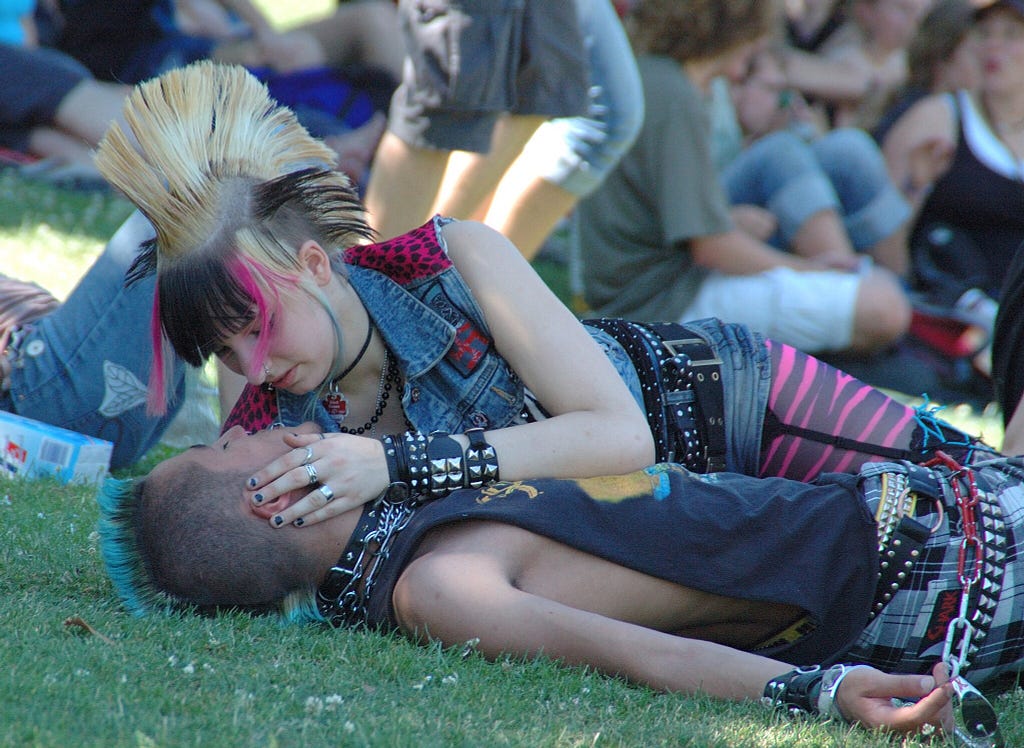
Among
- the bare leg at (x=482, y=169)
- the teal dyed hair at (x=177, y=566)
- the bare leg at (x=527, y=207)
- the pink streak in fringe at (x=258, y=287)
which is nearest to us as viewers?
the teal dyed hair at (x=177, y=566)

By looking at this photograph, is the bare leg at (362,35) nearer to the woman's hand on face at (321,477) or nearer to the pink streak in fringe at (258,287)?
the pink streak in fringe at (258,287)

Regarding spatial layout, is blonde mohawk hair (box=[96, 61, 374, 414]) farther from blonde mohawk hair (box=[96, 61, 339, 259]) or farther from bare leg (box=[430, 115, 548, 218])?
bare leg (box=[430, 115, 548, 218])

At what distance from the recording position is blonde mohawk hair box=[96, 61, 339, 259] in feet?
8.48

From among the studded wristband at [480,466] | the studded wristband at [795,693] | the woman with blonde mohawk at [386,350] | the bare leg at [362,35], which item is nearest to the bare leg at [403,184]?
the woman with blonde mohawk at [386,350]

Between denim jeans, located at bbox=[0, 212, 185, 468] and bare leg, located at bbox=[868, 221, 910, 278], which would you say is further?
bare leg, located at bbox=[868, 221, 910, 278]

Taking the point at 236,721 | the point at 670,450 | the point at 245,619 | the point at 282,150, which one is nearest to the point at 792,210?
the point at 670,450

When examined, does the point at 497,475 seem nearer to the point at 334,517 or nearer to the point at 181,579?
the point at 334,517

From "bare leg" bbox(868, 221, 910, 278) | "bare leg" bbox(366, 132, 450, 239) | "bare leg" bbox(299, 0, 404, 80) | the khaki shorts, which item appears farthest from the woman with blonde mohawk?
"bare leg" bbox(299, 0, 404, 80)

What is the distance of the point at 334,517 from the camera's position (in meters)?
2.48

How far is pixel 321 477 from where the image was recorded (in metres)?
2.46

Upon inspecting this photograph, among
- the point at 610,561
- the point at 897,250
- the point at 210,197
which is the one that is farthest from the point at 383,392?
the point at 897,250

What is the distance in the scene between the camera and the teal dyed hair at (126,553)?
97.7 inches

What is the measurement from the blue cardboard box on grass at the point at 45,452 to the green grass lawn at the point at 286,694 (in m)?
0.74

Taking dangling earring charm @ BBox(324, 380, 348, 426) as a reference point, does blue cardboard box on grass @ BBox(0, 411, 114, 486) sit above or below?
below
